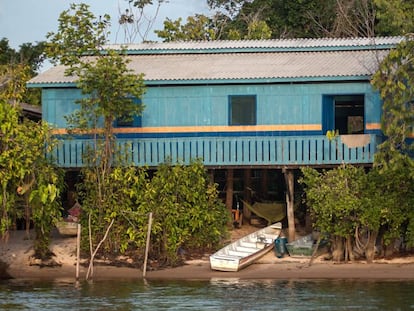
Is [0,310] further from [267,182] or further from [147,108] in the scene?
[267,182]

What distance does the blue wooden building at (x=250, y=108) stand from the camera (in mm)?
30031

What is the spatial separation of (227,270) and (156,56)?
7822mm

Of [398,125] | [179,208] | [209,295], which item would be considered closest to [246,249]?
[179,208]

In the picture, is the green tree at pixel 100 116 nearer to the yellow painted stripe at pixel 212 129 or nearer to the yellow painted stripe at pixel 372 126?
the yellow painted stripe at pixel 212 129

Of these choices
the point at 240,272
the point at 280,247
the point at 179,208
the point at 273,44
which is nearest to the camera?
the point at 240,272

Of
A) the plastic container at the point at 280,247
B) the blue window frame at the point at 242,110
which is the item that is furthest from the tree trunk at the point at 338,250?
the blue window frame at the point at 242,110

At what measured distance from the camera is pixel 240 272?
29531 millimetres

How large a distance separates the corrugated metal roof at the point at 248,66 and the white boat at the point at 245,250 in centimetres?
436

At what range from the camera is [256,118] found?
102 feet

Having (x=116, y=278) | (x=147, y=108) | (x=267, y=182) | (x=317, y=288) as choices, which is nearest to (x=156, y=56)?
(x=147, y=108)

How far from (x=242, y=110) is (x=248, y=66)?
1.56m

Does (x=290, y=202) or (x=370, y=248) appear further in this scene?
(x=290, y=202)

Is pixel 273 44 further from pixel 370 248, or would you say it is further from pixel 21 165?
pixel 21 165

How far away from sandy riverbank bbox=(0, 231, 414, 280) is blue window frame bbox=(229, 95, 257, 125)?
385cm
